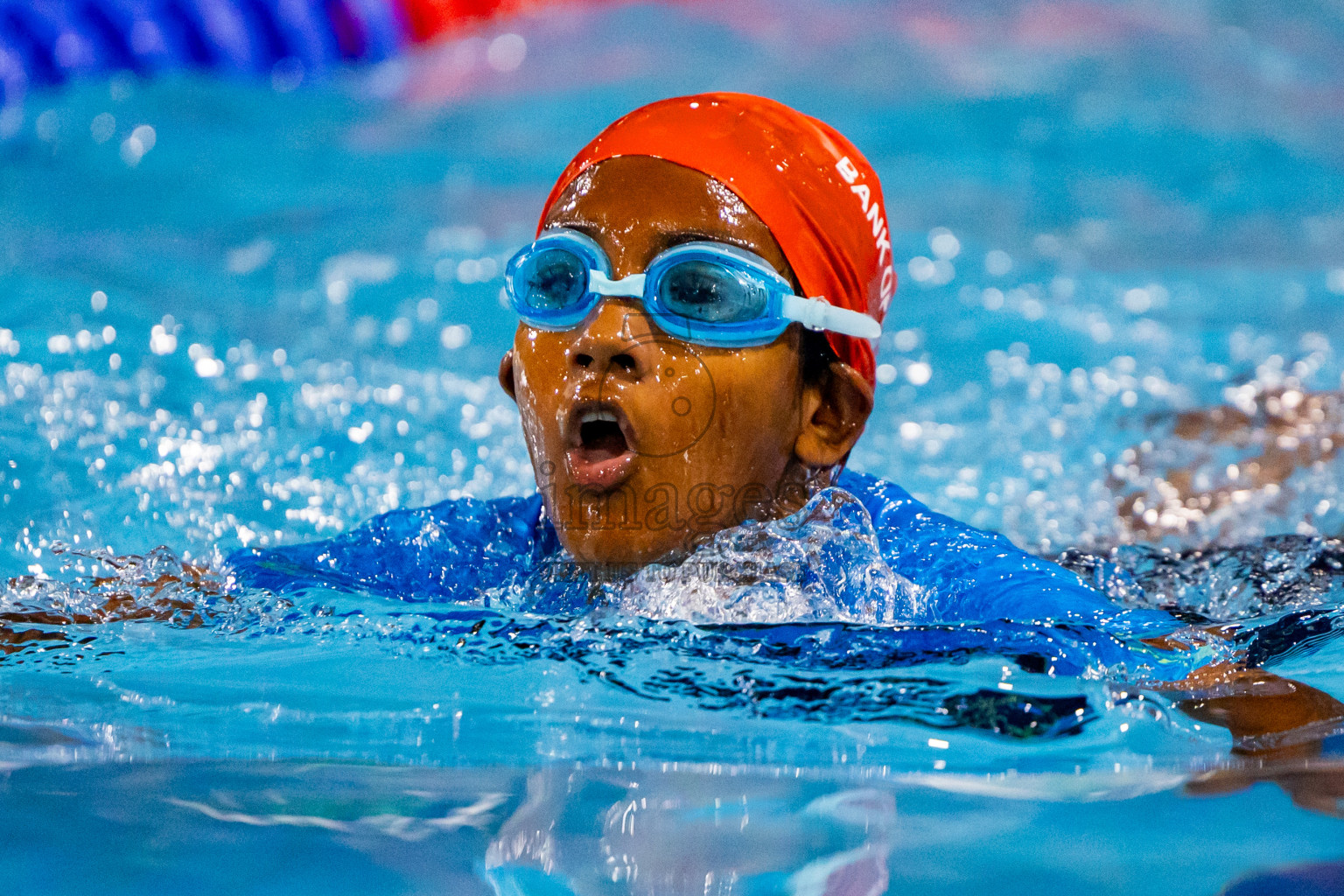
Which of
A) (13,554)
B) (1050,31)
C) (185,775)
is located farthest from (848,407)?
(1050,31)

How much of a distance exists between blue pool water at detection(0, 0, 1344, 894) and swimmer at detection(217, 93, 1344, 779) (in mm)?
162

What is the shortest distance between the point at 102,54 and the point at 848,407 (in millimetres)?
5996

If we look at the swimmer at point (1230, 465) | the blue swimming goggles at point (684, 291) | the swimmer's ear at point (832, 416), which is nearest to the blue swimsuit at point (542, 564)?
the swimmer's ear at point (832, 416)

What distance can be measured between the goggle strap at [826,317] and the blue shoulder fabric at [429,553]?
2.10ft

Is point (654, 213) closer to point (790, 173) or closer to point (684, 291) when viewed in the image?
point (684, 291)

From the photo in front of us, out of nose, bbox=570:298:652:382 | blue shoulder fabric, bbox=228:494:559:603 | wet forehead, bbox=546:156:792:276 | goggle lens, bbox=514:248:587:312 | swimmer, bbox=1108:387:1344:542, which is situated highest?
swimmer, bbox=1108:387:1344:542

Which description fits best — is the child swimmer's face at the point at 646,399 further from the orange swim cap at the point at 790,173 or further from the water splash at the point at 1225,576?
the water splash at the point at 1225,576

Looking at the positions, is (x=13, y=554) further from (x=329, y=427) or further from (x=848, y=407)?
(x=848, y=407)

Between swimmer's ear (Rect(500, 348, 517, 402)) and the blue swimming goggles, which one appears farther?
swimmer's ear (Rect(500, 348, 517, 402))

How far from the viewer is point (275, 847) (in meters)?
1.52

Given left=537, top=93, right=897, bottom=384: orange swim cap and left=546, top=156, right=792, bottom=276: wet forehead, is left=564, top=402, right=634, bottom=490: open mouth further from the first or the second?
left=537, top=93, right=897, bottom=384: orange swim cap

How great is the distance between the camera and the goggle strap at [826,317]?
2184 mm

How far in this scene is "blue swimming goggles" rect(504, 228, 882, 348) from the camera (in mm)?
2109

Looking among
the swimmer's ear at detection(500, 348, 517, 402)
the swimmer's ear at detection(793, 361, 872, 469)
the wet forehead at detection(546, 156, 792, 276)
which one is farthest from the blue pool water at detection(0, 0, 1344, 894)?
the wet forehead at detection(546, 156, 792, 276)
